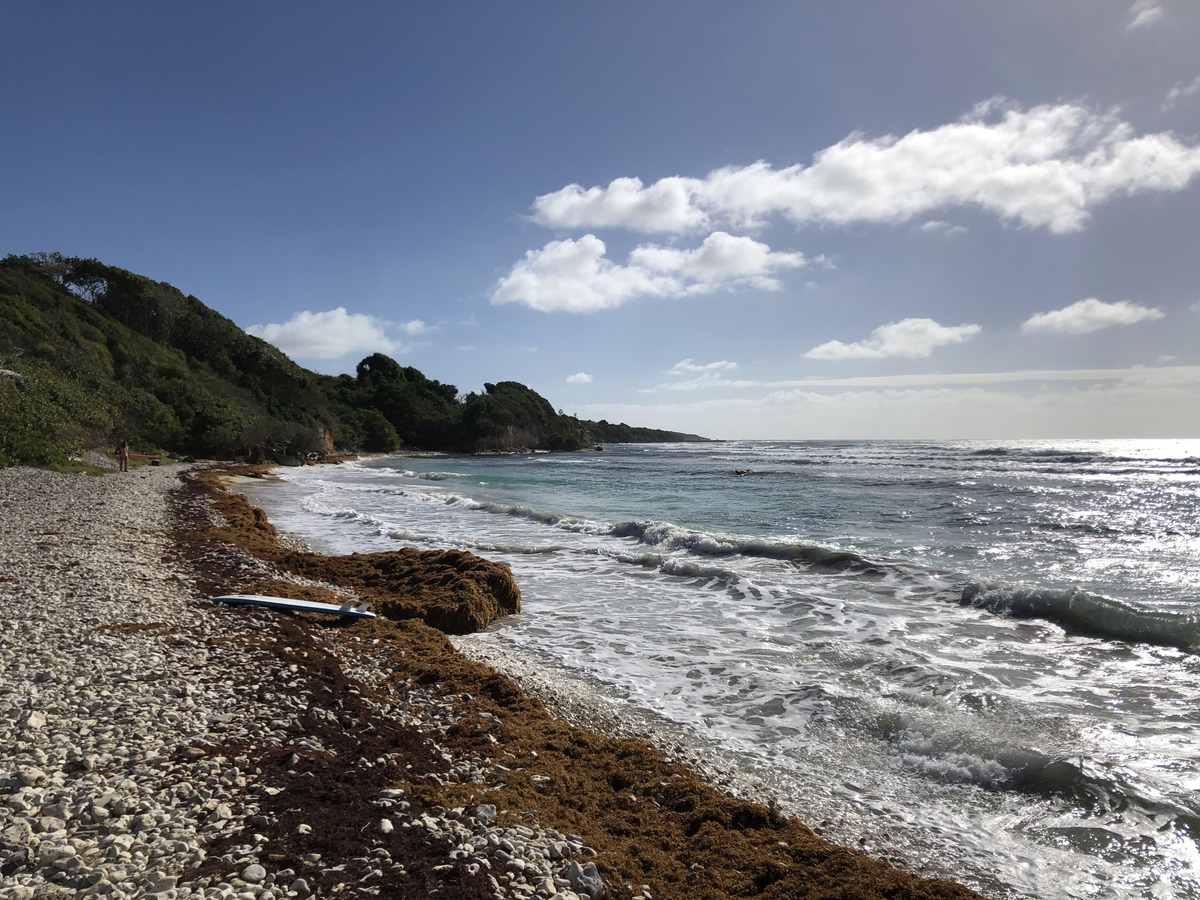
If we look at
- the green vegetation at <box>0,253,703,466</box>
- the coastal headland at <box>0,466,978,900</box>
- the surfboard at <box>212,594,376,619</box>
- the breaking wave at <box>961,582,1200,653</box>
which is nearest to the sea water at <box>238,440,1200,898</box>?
the breaking wave at <box>961,582,1200,653</box>

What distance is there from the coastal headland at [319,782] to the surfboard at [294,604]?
0.18m

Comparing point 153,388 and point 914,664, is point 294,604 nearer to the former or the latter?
point 914,664

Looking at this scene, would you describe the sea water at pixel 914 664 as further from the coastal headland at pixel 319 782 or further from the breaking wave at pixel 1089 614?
the coastal headland at pixel 319 782

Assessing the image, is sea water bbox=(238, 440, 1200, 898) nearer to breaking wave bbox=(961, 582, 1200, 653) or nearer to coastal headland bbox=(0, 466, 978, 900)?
breaking wave bbox=(961, 582, 1200, 653)

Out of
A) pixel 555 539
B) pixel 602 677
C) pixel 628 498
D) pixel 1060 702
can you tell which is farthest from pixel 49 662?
pixel 628 498

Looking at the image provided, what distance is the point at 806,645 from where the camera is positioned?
24.6 ft

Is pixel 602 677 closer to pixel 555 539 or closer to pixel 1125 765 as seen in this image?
pixel 1125 765

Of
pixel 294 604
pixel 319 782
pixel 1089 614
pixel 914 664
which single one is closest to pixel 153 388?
pixel 294 604

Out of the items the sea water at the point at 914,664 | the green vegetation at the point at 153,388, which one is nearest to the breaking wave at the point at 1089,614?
the sea water at the point at 914,664

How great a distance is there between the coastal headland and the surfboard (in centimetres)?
18

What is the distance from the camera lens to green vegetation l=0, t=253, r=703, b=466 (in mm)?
21438

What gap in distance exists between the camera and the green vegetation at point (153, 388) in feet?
70.3

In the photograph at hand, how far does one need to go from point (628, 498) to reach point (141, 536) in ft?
60.0

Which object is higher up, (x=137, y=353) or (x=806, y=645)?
(x=137, y=353)
